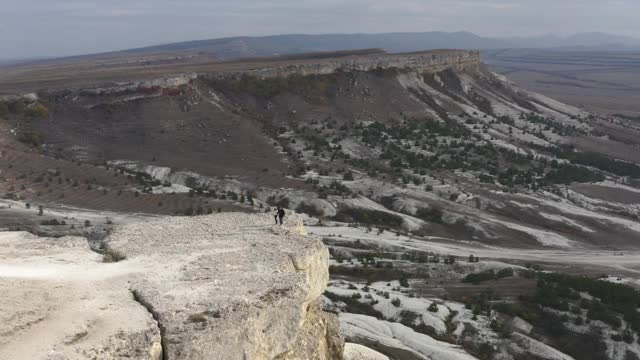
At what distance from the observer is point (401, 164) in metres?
52.9

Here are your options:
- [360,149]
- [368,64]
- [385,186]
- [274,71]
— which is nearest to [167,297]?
[385,186]

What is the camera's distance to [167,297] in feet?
36.8

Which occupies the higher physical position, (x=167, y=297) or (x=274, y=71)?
(x=274, y=71)

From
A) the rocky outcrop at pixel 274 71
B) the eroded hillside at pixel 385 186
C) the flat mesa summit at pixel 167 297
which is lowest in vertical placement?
the eroded hillside at pixel 385 186

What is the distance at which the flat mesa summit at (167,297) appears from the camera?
993 centimetres

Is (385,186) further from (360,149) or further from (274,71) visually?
(274,71)

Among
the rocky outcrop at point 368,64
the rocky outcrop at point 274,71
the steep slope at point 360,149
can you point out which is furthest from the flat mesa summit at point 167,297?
the rocky outcrop at point 368,64

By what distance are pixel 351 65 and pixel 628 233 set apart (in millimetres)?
40388

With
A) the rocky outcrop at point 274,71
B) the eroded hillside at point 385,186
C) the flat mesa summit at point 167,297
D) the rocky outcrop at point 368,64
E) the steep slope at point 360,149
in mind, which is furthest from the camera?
the rocky outcrop at point 368,64

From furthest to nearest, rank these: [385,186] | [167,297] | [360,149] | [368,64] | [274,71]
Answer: [368,64] < [274,71] < [360,149] < [385,186] < [167,297]

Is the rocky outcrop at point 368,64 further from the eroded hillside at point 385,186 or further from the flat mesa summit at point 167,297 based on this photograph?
the flat mesa summit at point 167,297

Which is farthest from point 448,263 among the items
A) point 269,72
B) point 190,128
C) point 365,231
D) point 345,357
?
point 269,72

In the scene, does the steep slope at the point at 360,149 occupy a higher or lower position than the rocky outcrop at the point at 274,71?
lower

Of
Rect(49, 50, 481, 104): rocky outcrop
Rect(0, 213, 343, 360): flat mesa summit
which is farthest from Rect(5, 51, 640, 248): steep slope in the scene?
Rect(0, 213, 343, 360): flat mesa summit
